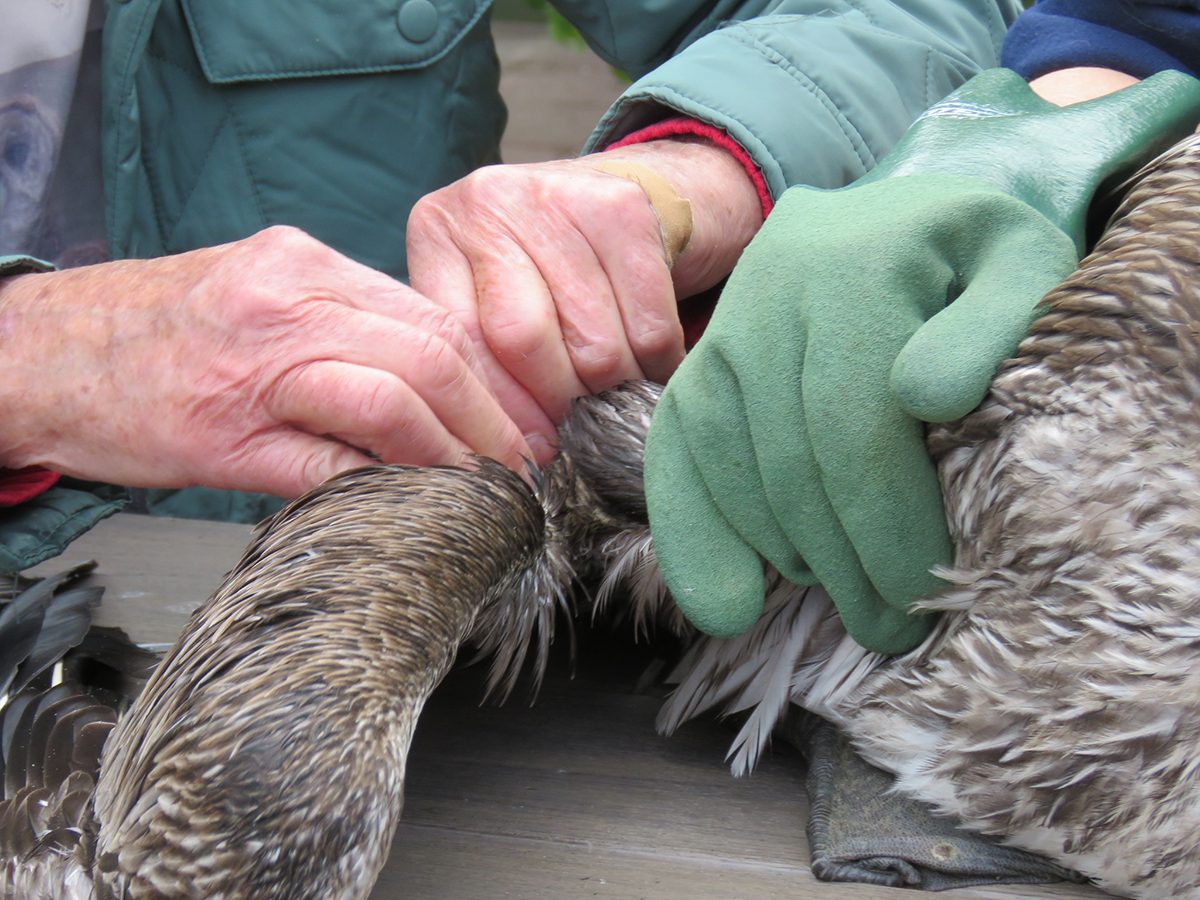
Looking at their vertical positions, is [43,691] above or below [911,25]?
below

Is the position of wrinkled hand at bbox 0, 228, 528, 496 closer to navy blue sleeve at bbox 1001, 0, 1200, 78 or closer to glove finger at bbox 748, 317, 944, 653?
glove finger at bbox 748, 317, 944, 653

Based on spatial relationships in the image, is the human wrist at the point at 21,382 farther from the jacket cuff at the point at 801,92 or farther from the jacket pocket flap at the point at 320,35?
the jacket cuff at the point at 801,92

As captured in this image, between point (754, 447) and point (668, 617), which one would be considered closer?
point (754, 447)

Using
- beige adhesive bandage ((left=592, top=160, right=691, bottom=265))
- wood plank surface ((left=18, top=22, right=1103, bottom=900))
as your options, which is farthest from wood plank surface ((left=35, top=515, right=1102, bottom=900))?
beige adhesive bandage ((left=592, top=160, right=691, bottom=265))

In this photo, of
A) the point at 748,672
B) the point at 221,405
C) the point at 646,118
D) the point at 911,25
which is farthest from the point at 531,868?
the point at 911,25

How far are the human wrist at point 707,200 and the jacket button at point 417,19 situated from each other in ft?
2.45

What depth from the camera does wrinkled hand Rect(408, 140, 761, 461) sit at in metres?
1.68

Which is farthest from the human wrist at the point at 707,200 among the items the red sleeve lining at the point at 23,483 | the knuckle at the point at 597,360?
the red sleeve lining at the point at 23,483

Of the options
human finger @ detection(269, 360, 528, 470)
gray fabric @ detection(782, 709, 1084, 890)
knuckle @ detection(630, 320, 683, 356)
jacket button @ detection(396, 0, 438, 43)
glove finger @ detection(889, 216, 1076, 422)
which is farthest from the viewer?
jacket button @ detection(396, 0, 438, 43)

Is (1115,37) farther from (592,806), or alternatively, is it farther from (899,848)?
(592,806)

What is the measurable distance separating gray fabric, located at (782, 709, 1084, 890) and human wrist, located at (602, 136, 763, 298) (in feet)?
3.18

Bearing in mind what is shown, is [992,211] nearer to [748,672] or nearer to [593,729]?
[748,672]

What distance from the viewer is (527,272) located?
5.59 ft

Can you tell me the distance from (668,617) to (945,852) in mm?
519
